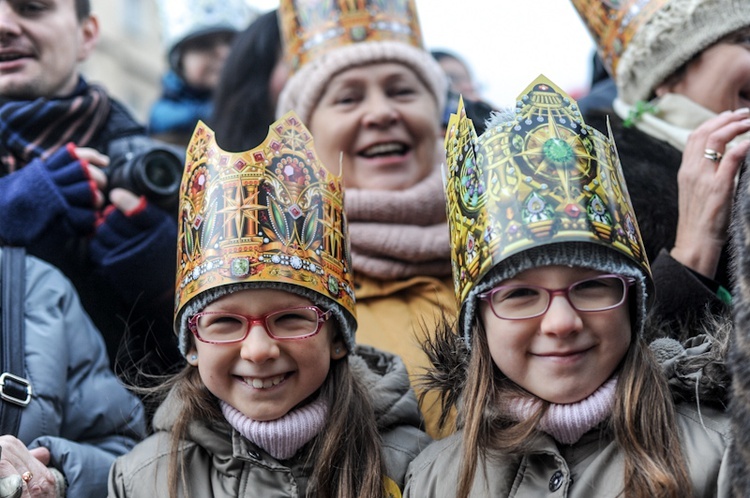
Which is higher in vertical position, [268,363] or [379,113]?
[379,113]

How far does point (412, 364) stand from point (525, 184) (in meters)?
1.05

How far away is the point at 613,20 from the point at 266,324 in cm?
200

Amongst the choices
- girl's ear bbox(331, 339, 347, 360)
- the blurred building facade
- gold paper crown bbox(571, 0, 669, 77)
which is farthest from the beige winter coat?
the blurred building facade

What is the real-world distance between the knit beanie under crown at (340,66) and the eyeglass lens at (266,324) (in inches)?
59.1

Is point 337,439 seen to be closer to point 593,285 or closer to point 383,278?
point 593,285

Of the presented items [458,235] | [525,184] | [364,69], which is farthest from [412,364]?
[364,69]

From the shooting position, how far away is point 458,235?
3.12 m

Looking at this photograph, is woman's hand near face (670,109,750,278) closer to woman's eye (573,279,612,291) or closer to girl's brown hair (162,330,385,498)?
woman's eye (573,279,612,291)

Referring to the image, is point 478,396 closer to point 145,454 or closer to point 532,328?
point 532,328

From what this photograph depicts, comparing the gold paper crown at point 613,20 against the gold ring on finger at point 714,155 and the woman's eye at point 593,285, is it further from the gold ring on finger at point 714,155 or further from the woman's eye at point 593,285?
the woman's eye at point 593,285

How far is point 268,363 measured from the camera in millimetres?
3131

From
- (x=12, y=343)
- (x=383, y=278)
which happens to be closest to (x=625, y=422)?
(x=383, y=278)

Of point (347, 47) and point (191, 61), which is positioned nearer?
point (347, 47)

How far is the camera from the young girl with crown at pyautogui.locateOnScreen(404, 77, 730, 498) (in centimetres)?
280
